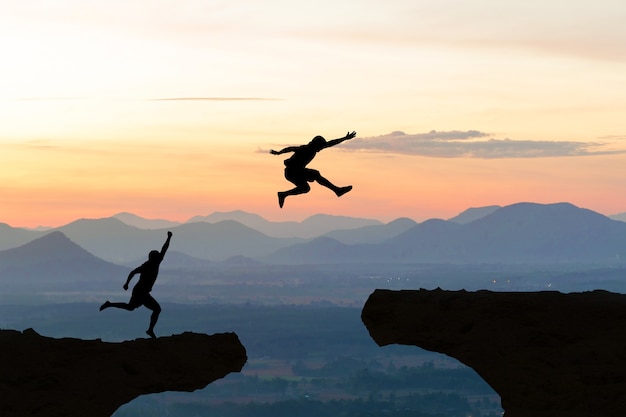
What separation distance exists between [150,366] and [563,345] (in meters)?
11.2

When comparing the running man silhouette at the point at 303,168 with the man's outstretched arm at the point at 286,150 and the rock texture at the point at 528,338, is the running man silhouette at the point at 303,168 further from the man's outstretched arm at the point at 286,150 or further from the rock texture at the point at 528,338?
the rock texture at the point at 528,338

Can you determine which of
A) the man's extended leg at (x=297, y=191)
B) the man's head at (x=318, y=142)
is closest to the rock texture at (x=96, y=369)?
the man's extended leg at (x=297, y=191)

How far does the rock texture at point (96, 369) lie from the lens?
78.7 ft

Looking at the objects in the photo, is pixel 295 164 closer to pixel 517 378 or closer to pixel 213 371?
pixel 213 371

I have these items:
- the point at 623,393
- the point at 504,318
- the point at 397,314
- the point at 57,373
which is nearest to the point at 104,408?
the point at 57,373

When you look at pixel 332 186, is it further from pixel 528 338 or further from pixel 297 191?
pixel 528 338

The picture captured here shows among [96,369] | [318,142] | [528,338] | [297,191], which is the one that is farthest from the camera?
[297,191]

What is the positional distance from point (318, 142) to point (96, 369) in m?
9.51

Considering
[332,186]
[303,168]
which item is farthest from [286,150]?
[332,186]

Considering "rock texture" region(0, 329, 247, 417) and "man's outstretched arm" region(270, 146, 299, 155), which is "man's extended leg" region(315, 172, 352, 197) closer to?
"man's outstretched arm" region(270, 146, 299, 155)

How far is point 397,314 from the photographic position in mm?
27984

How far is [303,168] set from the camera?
29000mm

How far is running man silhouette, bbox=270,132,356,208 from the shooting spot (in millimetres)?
28828

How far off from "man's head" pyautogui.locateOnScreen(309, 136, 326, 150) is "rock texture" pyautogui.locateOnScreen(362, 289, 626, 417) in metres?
5.00
